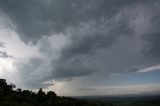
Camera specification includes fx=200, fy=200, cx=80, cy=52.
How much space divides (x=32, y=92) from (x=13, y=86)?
9.54 metres

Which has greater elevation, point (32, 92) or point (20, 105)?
point (32, 92)

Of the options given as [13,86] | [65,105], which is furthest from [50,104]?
[13,86]

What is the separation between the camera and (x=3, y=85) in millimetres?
91750

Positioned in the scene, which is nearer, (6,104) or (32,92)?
(6,104)

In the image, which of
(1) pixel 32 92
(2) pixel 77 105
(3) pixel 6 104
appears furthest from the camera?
(1) pixel 32 92

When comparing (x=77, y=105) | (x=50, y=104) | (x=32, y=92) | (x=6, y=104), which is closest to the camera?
(x=6, y=104)

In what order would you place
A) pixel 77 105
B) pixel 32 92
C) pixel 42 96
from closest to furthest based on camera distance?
pixel 77 105 → pixel 42 96 → pixel 32 92

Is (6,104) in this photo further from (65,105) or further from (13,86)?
(13,86)

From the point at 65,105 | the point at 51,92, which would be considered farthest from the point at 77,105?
the point at 51,92

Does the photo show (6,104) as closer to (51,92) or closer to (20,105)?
(20,105)

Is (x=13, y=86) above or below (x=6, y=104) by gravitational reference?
above

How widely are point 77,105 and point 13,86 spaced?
A: 3353 cm

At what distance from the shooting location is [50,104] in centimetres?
7506

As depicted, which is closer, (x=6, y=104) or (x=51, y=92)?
(x=6, y=104)
